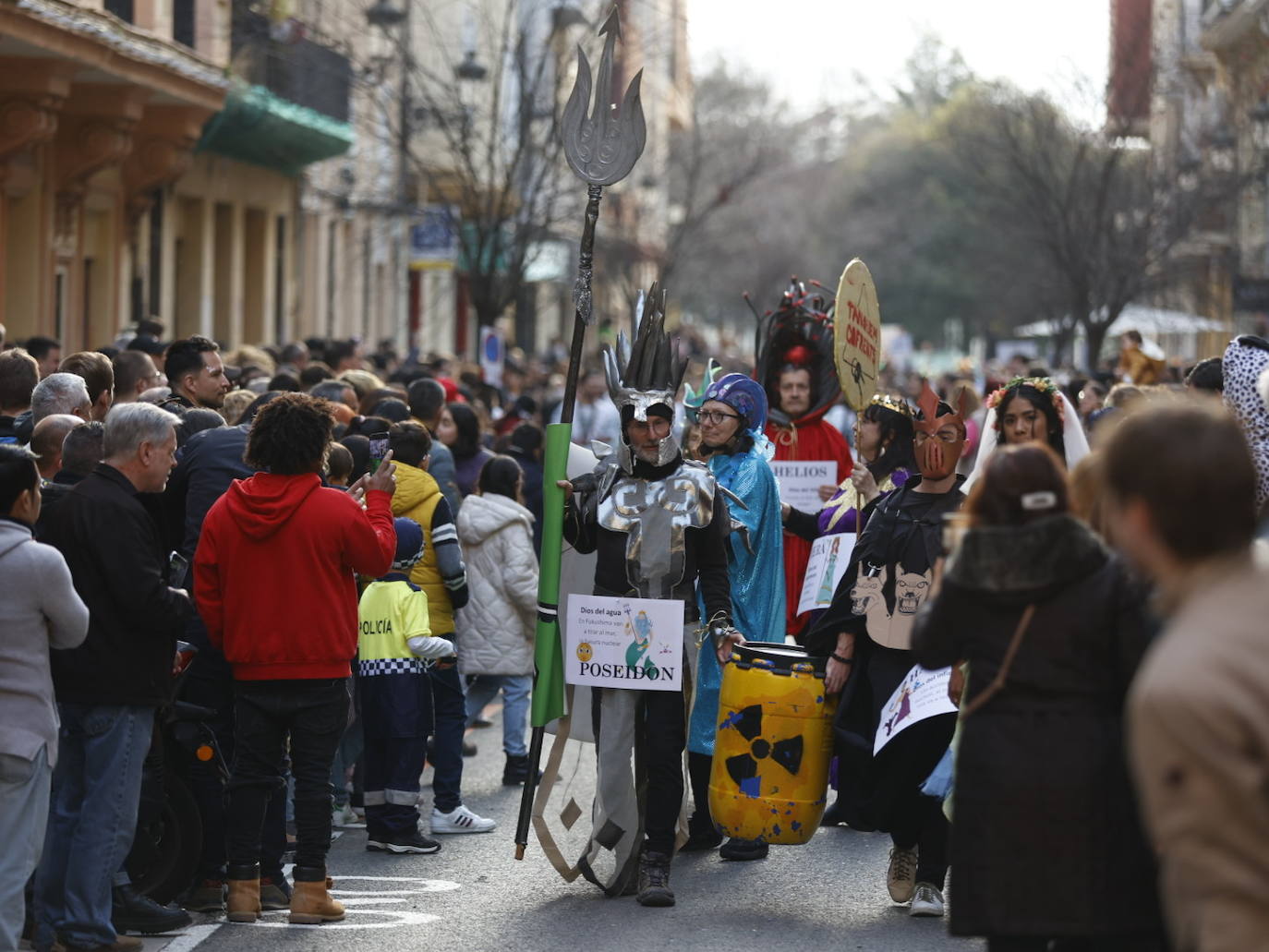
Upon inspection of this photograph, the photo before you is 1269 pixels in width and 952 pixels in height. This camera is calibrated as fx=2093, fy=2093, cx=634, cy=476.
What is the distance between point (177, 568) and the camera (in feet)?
25.6

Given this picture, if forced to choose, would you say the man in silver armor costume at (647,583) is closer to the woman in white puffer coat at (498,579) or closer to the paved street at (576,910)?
the paved street at (576,910)

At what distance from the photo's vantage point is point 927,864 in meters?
7.59

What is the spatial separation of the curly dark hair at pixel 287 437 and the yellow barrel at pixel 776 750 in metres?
1.78

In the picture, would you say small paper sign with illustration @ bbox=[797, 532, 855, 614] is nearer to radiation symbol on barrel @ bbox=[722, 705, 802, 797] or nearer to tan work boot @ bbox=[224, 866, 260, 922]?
radiation symbol on barrel @ bbox=[722, 705, 802, 797]

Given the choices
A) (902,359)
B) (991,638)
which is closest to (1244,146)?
(902,359)

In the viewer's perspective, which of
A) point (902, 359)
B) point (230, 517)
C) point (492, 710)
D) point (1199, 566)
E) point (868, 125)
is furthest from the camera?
point (868, 125)

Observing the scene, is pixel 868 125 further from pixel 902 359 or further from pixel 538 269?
pixel 538 269

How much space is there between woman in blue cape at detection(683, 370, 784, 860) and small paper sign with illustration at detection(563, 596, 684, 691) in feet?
3.62

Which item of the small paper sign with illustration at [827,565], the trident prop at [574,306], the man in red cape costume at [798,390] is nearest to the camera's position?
the trident prop at [574,306]

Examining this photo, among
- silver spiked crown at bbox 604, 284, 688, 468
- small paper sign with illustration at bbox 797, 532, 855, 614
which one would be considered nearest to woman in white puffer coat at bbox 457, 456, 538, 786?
small paper sign with illustration at bbox 797, 532, 855, 614

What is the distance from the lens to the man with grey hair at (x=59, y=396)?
8.13 meters

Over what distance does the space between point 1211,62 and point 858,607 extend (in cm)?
3038

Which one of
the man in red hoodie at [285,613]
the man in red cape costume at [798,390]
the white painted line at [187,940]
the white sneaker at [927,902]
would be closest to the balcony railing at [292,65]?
the man in red cape costume at [798,390]

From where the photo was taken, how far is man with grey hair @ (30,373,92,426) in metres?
8.13
